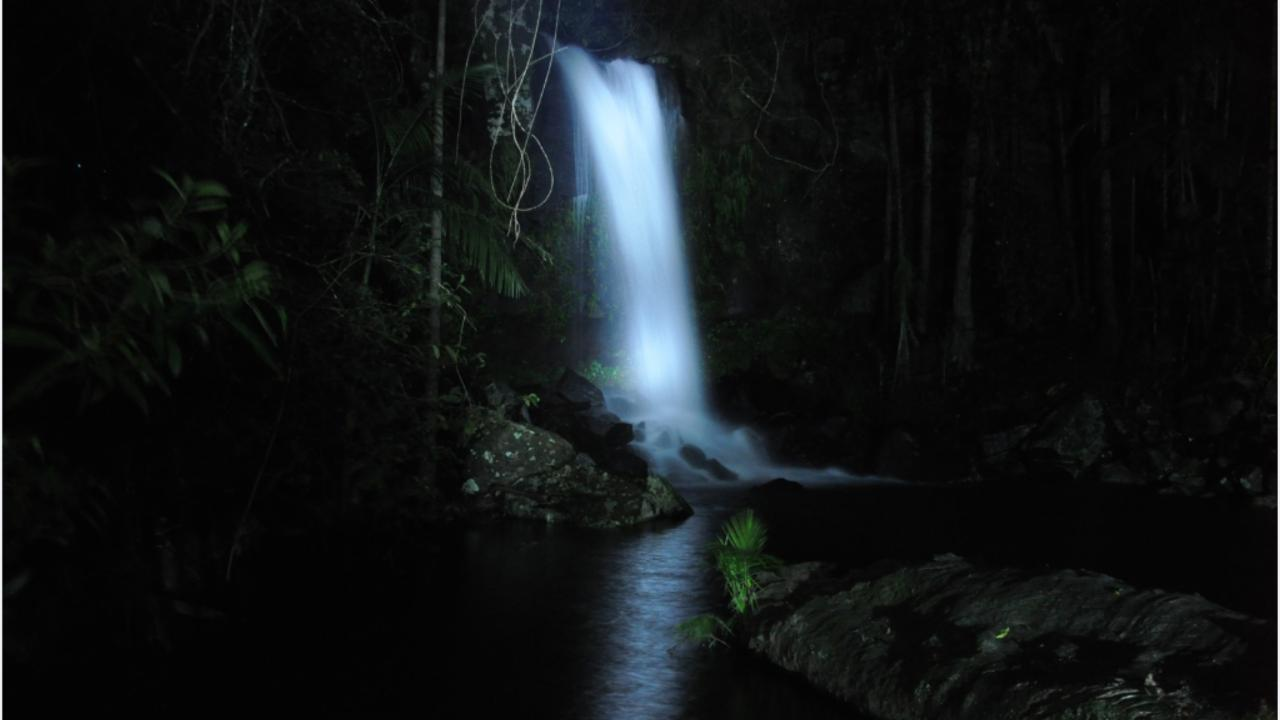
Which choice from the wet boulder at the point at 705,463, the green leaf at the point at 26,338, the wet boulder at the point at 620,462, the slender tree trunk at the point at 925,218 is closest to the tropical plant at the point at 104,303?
the green leaf at the point at 26,338

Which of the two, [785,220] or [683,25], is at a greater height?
[683,25]

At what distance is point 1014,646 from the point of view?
16.3 feet

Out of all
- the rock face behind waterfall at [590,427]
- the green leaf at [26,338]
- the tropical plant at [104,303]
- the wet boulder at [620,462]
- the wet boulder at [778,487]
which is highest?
the rock face behind waterfall at [590,427]

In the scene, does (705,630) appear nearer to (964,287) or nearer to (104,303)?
(104,303)

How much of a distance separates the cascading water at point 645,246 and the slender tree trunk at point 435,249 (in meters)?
5.62

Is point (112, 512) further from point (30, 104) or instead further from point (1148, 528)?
point (1148, 528)

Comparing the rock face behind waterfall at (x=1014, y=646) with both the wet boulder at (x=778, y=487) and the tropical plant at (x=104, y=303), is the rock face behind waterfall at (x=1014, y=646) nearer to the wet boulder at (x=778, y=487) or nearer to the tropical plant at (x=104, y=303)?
the tropical plant at (x=104, y=303)

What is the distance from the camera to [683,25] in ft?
60.9

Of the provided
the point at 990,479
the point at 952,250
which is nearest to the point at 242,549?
the point at 990,479

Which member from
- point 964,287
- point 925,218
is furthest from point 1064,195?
point 964,287

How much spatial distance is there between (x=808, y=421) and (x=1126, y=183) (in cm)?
798

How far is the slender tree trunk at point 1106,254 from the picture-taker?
1734 cm

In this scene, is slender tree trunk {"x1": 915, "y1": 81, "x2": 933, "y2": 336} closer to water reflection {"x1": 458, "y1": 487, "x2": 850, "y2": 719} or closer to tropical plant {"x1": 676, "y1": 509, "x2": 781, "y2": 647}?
water reflection {"x1": 458, "y1": 487, "x2": 850, "y2": 719}

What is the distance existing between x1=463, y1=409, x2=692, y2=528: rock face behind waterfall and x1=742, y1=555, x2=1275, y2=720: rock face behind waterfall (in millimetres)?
4499
